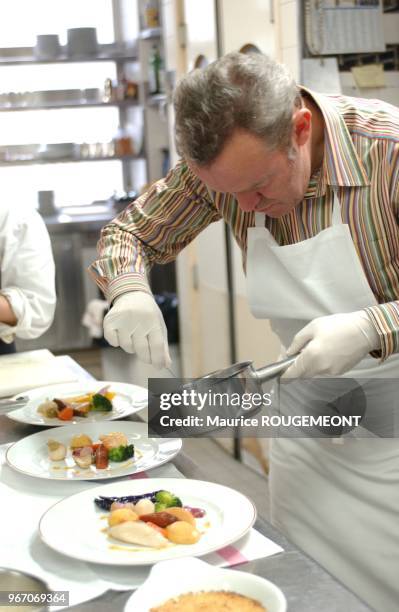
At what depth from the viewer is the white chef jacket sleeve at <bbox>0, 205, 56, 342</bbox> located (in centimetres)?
237

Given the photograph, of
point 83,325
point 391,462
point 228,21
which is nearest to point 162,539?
point 391,462

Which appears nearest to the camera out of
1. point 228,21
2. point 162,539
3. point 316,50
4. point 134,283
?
point 162,539

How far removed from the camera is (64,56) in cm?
586

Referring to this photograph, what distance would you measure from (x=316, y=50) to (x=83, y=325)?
3.35m

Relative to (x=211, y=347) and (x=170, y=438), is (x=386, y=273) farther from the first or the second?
(x=211, y=347)

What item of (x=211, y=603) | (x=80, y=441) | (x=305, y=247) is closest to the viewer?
(x=211, y=603)

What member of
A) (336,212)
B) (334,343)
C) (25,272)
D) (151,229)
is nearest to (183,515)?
(334,343)

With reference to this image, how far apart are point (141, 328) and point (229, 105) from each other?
20.1 inches

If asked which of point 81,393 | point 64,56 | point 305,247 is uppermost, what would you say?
point 64,56

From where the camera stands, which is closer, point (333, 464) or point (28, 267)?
point (333, 464)

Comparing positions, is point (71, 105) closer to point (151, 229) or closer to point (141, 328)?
point (151, 229)

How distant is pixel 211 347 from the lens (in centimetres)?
415

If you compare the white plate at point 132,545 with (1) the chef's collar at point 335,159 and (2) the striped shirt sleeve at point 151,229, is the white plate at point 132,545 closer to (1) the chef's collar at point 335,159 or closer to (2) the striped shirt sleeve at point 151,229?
(2) the striped shirt sleeve at point 151,229

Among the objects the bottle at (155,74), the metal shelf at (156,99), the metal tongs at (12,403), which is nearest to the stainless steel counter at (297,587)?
the metal tongs at (12,403)
